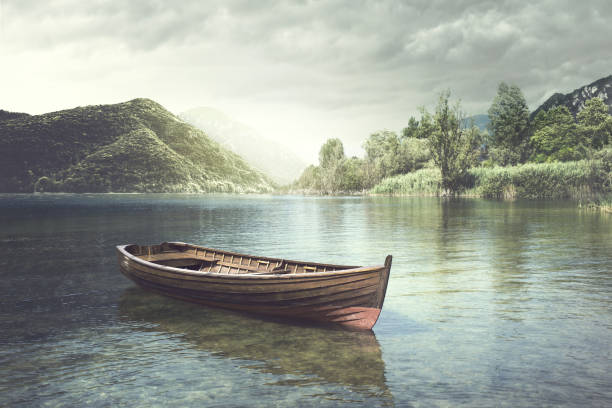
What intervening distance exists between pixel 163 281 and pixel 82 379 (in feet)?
17.9

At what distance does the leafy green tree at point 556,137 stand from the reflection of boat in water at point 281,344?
102833mm

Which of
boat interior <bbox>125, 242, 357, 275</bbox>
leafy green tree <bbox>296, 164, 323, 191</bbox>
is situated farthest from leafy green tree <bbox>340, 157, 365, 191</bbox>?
boat interior <bbox>125, 242, 357, 275</bbox>

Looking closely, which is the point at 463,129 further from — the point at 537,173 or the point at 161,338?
the point at 161,338

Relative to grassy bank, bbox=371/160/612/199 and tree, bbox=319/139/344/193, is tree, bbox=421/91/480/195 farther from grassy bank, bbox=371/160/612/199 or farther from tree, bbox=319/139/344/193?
tree, bbox=319/139/344/193

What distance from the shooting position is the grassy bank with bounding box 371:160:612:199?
6756cm

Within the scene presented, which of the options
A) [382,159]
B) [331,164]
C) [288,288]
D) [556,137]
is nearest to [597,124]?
Answer: [556,137]

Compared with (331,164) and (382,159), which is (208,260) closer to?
(382,159)

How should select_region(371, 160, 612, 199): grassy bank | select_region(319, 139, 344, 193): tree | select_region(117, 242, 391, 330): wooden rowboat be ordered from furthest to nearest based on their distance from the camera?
1. select_region(319, 139, 344, 193): tree
2. select_region(371, 160, 612, 199): grassy bank
3. select_region(117, 242, 391, 330): wooden rowboat

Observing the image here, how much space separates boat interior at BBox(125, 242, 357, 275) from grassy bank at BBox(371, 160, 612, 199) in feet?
206

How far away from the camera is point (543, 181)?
239 ft

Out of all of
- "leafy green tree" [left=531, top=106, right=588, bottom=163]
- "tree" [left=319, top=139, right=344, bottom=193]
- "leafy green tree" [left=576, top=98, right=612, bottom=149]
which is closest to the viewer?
"leafy green tree" [left=576, top=98, right=612, bottom=149]

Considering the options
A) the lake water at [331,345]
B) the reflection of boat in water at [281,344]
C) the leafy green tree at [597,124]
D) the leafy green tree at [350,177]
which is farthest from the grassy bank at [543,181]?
the reflection of boat in water at [281,344]

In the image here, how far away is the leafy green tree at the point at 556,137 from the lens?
333ft

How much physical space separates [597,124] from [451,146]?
40964 millimetres
